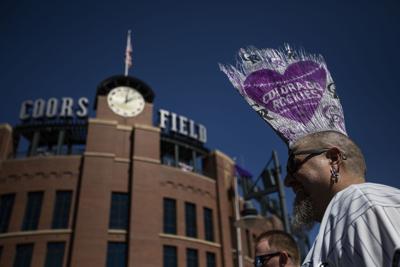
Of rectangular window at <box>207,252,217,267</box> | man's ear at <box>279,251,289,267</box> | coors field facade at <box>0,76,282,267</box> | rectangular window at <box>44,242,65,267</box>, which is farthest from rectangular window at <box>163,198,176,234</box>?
man's ear at <box>279,251,289,267</box>

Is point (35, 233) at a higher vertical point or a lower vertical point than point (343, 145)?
higher

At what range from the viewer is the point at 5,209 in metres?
24.2

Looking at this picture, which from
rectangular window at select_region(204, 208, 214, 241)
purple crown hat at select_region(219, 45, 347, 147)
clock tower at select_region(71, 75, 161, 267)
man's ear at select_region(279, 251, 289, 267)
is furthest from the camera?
rectangular window at select_region(204, 208, 214, 241)

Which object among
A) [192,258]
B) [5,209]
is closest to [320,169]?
[192,258]

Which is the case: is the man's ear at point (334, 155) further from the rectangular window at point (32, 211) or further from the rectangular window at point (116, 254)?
the rectangular window at point (32, 211)

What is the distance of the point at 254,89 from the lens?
231 cm

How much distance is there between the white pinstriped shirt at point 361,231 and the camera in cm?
117

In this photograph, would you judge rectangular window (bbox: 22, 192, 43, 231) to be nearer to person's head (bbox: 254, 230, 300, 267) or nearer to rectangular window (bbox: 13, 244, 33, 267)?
rectangular window (bbox: 13, 244, 33, 267)

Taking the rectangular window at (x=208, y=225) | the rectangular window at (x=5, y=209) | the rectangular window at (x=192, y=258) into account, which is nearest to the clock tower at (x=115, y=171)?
the rectangular window at (x=192, y=258)

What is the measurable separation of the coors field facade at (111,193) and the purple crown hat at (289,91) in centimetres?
2251

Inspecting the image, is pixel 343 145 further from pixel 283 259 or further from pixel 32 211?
pixel 32 211

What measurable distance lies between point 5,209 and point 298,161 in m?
26.4

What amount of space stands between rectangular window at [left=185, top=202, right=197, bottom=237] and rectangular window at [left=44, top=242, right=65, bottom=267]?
856 centimetres

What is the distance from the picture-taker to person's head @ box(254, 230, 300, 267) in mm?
3660
